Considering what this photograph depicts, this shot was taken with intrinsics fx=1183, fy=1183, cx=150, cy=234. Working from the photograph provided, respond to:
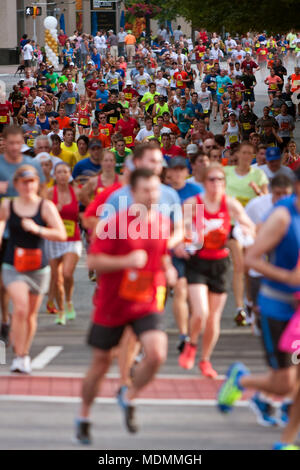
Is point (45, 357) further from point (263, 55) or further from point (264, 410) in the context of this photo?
point (263, 55)

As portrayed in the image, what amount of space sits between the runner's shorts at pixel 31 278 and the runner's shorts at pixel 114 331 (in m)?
2.27

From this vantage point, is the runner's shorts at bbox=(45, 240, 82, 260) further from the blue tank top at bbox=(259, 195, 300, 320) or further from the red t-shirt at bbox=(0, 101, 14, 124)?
the red t-shirt at bbox=(0, 101, 14, 124)

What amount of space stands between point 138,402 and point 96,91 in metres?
22.2

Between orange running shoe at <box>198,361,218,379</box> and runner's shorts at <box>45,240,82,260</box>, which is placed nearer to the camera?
orange running shoe at <box>198,361,218,379</box>

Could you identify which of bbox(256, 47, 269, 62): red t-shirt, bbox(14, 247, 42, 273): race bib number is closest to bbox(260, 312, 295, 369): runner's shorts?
bbox(14, 247, 42, 273): race bib number

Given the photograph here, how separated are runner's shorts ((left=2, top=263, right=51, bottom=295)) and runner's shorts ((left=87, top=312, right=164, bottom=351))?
2269 millimetres

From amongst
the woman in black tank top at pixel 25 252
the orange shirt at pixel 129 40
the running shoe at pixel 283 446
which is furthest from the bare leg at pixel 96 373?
the orange shirt at pixel 129 40

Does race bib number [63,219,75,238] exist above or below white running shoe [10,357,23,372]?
above

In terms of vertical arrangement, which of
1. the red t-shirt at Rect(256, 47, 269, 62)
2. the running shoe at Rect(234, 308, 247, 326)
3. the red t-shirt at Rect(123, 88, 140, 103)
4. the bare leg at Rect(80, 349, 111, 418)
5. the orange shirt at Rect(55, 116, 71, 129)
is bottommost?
the red t-shirt at Rect(256, 47, 269, 62)

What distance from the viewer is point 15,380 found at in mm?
9828

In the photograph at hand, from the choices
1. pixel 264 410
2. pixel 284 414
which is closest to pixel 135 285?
pixel 264 410

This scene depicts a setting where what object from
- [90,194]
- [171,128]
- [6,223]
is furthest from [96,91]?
[6,223]

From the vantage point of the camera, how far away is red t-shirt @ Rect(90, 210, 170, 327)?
7.42m

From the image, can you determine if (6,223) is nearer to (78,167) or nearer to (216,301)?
(216,301)
